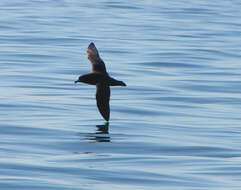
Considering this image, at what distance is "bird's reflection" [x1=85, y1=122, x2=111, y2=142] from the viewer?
16.1 meters

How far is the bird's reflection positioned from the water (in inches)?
1.0

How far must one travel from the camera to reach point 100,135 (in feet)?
54.2

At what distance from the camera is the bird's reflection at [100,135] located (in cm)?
1610

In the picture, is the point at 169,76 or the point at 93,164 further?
the point at 169,76

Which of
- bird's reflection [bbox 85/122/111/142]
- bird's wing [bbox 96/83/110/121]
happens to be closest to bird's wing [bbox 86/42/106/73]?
bird's wing [bbox 96/83/110/121]

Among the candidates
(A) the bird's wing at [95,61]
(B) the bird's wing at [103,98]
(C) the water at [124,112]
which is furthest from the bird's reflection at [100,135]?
(A) the bird's wing at [95,61]

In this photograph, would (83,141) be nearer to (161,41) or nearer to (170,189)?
(170,189)

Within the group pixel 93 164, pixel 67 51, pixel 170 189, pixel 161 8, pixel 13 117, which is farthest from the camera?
pixel 161 8

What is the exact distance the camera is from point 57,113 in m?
18.5

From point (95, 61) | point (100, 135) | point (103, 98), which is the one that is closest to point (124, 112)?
point (95, 61)

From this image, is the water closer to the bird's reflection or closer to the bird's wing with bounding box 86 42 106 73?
the bird's reflection

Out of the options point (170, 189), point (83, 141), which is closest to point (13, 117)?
point (83, 141)

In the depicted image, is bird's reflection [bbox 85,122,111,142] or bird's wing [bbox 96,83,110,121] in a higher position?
bird's wing [bbox 96,83,110,121]

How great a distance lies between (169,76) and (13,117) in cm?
731
